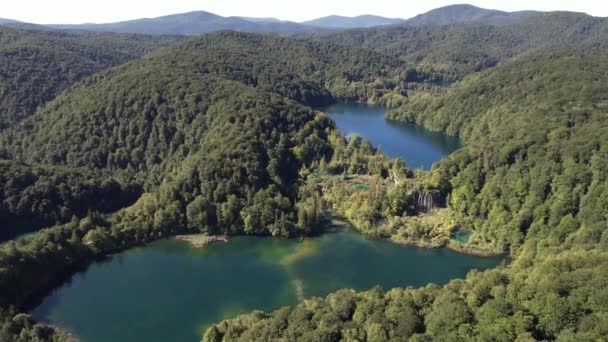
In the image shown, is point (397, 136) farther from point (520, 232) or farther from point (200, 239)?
point (200, 239)

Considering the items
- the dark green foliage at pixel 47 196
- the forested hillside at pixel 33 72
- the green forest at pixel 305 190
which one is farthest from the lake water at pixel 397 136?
the forested hillside at pixel 33 72

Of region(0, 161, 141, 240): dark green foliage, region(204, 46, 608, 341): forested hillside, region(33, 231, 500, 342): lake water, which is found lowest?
region(33, 231, 500, 342): lake water

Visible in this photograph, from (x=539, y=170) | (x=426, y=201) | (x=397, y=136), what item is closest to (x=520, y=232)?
(x=539, y=170)

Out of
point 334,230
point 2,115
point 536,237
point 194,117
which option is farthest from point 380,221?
point 2,115

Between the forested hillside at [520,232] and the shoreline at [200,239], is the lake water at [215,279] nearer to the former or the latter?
the shoreline at [200,239]

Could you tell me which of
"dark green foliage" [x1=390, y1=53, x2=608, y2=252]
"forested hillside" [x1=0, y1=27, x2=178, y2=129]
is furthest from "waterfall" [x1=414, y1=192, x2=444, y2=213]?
"forested hillside" [x1=0, y1=27, x2=178, y2=129]

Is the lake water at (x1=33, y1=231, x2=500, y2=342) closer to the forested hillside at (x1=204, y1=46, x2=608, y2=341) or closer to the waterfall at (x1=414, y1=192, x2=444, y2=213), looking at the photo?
the forested hillside at (x1=204, y1=46, x2=608, y2=341)
